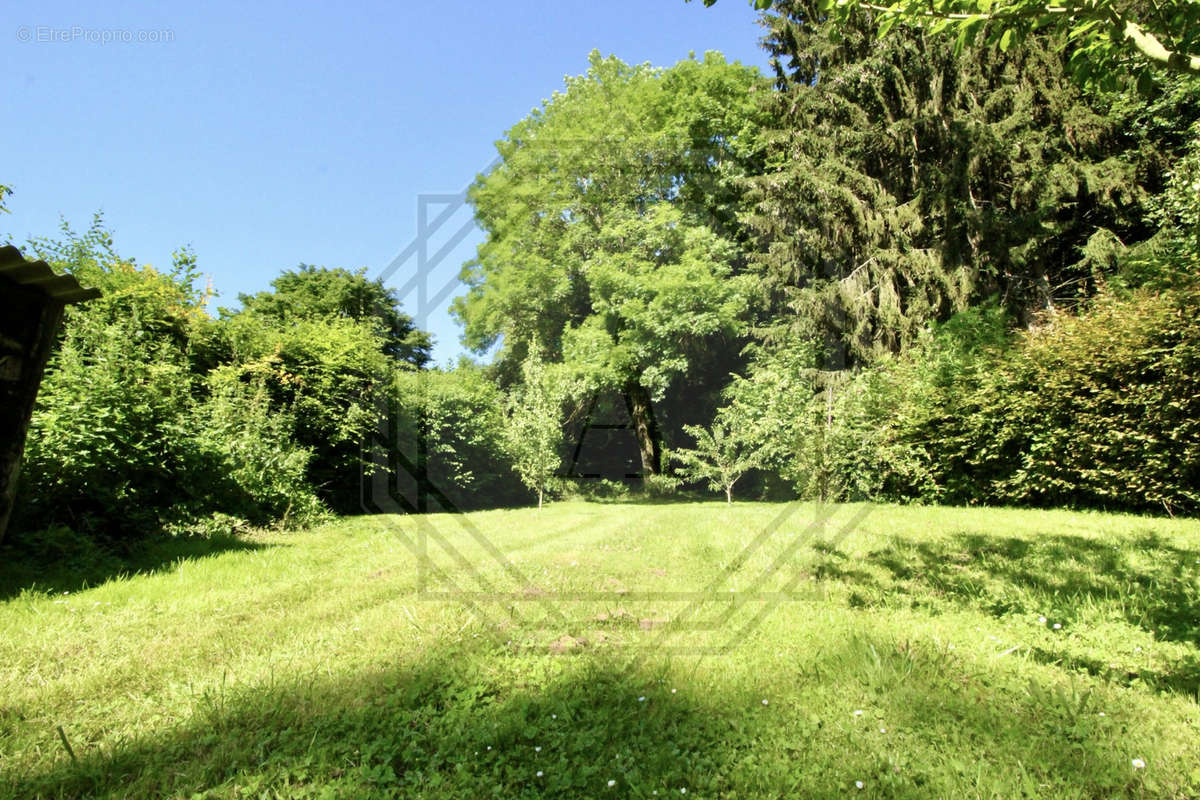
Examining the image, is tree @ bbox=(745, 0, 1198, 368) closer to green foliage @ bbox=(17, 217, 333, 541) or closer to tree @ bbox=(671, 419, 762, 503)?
tree @ bbox=(671, 419, 762, 503)

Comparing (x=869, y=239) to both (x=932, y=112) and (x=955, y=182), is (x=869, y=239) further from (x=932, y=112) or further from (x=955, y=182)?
(x=932, y=112)

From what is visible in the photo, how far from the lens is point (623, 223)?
63.0 feet

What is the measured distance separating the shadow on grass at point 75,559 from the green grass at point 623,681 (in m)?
0.29

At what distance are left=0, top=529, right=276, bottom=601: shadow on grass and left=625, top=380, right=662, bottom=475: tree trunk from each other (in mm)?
15612

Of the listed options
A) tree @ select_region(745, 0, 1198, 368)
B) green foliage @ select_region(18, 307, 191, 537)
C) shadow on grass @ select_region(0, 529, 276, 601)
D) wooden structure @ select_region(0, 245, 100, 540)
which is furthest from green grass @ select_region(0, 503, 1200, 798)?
tree @ select_region(745, 0, 1198, 368)

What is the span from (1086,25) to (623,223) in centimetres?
1730

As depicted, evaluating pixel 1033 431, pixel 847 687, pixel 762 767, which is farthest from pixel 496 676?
pixel 1033 431

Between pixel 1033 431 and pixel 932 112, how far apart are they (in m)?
8.71

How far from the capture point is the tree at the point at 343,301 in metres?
21.5

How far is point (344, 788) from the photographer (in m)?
1.95

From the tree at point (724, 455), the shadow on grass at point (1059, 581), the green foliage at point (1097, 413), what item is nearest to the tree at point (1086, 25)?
the shadow on grass at point (1059, 581)

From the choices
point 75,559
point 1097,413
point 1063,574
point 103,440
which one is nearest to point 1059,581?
point 1063,574

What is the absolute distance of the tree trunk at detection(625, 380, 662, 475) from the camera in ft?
67.8

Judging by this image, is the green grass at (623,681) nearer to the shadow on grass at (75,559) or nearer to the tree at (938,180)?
the shadow on grass at (75,559)
